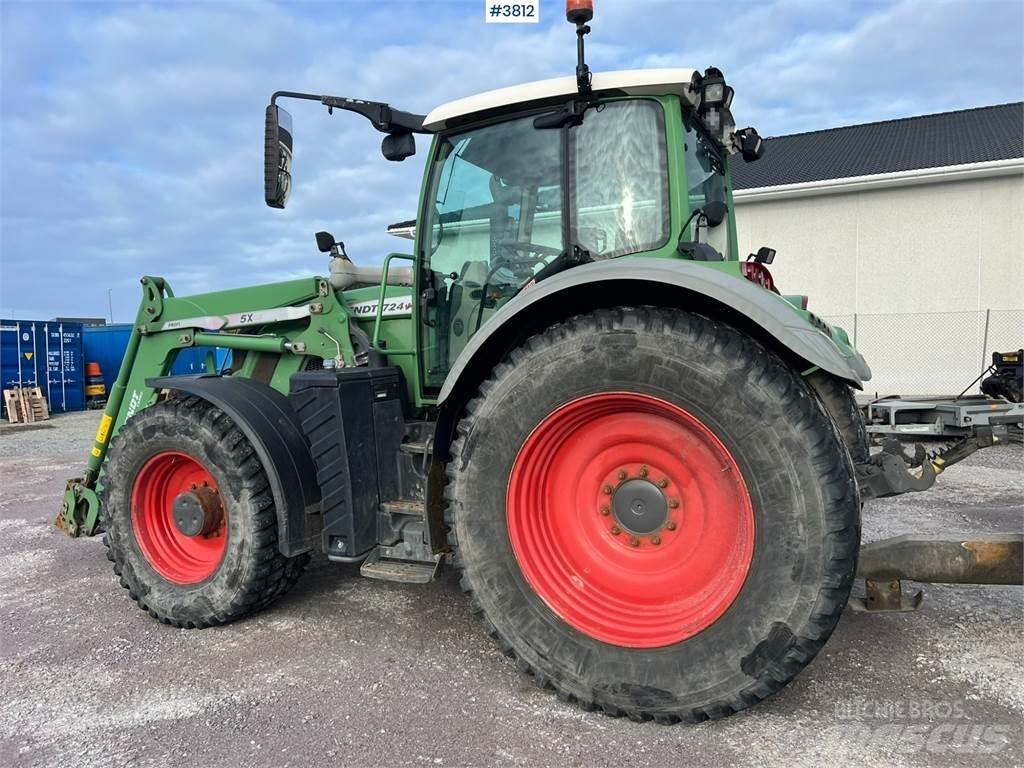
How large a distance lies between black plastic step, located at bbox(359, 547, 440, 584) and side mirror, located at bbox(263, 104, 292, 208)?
1673 mm

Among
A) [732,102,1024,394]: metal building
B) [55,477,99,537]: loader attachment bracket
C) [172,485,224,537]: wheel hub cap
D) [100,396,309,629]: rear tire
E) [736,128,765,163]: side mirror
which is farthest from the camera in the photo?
[732,102,1024,394]: metal building

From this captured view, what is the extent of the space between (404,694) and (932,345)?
1179cm

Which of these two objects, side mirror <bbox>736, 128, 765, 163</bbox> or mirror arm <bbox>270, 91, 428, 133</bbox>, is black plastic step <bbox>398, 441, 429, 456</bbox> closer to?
mirror arm <bbox>270, 91, 428, 133</bbox>

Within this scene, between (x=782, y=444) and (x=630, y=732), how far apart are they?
1109 mm

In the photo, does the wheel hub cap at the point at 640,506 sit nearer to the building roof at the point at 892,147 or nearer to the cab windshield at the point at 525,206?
the cab windshield at the point at 525,206

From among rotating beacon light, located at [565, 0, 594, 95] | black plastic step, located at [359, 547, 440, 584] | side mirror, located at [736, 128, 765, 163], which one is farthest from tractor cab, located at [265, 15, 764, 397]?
black plastic step, located at [359, 547, 440, 584]

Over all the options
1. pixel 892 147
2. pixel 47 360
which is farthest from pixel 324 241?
pixel 47 360

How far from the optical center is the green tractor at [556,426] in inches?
89.1

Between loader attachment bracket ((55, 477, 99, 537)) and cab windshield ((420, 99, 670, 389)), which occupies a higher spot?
cab windshield ((420, 99, 670, 389))

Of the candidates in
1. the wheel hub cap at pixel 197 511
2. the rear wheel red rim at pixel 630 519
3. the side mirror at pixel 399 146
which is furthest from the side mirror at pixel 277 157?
the rear wheel red rim at pixel 630 519

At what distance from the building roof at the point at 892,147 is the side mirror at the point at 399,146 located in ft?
35.8

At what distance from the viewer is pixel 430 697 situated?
2.65m

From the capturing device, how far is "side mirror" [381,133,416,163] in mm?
3398

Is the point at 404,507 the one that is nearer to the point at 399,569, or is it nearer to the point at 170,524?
the point at 399,569
